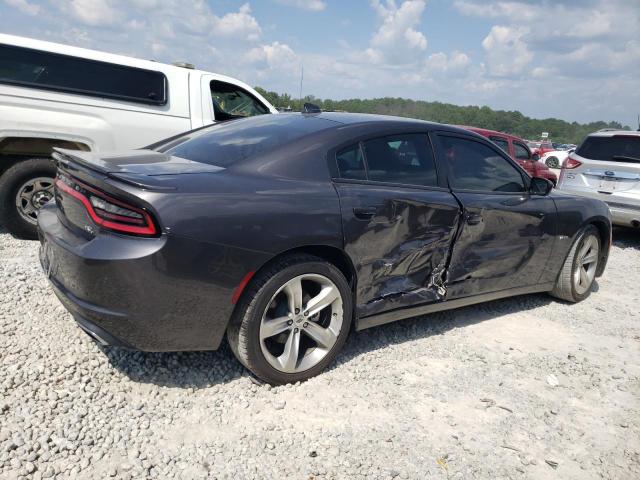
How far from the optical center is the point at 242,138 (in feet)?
10.9

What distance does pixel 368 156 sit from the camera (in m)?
3.30

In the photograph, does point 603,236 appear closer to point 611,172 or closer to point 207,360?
point 611,172

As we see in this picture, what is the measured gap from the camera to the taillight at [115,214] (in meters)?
2.42

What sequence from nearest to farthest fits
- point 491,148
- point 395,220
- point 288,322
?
point 288,322
point 395,220
point 491,148

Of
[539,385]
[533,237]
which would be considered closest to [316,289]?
[539,385]

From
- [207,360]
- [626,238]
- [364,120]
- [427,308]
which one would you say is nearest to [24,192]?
[207,360]

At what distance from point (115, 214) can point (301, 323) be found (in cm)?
117

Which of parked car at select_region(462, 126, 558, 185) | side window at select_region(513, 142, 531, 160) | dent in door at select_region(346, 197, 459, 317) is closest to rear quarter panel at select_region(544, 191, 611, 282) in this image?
dent in door at select_region(346, 197, 459, 317)

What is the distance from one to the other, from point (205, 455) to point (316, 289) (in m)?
1.08

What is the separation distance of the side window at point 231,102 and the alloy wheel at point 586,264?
4200 mm

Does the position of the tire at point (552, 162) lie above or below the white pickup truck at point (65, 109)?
below

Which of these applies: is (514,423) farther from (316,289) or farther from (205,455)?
(205,455)

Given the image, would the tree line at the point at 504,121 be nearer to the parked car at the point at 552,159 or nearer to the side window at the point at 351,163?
the parked car at the point at 552,159

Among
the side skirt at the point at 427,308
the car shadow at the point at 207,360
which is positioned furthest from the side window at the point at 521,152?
the car shadow at the point at 207,360
